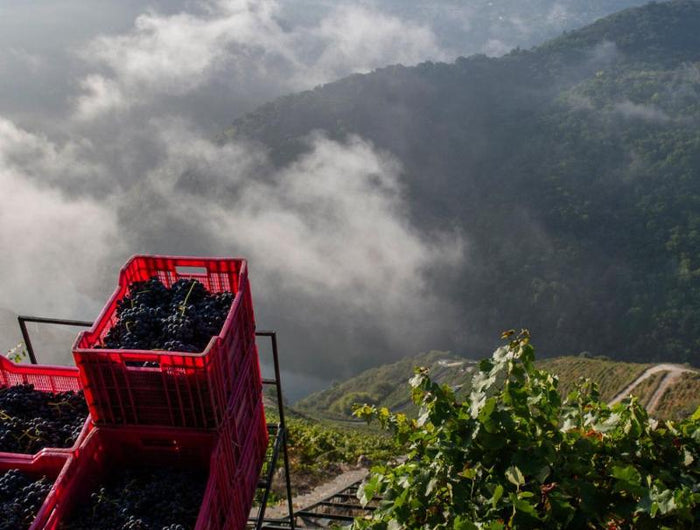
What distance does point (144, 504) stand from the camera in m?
3.41

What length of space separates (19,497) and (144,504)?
2.32ft

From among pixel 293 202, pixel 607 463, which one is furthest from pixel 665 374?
pixel 293 202

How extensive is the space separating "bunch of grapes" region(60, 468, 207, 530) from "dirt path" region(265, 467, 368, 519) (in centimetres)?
408

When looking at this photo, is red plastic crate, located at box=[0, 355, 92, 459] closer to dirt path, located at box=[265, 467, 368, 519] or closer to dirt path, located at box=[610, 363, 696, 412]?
dirt path, located at box=[265, 467, 368, 519]

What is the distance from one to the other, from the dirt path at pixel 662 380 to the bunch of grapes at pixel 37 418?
42727mm

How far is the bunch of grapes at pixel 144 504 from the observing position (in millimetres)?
3297

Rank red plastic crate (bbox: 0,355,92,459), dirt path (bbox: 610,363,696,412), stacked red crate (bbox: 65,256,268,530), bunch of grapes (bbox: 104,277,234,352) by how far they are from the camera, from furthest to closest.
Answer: dirt path (bbox: 610,363,696,412)
red plastic crate (bbox: 0,355,92,459)
bunch of grapes (bbox: 104,277,234,352)
stacked red crate (bbox: 65,256,268,530)

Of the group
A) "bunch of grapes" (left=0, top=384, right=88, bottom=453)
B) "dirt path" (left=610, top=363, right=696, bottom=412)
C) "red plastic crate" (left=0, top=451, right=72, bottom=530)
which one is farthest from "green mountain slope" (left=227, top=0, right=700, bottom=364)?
"red plastic crate" (left=0, top=451, right=72, bottom=530)

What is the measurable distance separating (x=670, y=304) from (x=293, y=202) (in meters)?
73.6

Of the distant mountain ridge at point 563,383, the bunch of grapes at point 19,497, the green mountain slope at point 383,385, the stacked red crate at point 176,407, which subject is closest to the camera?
the bunch of grapes at point 19,497

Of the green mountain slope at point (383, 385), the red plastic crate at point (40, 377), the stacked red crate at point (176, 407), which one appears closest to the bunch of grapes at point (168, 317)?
the stacked red crate at point (176, 407)

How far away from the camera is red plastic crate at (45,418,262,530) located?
11.2 ft

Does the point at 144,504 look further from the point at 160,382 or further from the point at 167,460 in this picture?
the point at 160,382

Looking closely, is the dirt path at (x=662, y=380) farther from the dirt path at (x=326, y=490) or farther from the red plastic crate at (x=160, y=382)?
the red plastic crate at (x=160, y=382)
